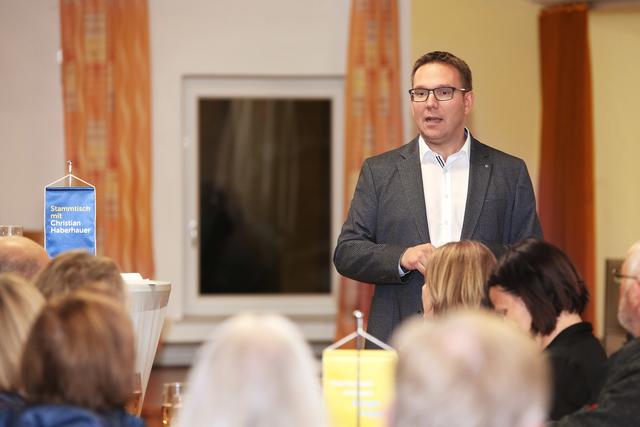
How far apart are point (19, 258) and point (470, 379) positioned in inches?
58.5

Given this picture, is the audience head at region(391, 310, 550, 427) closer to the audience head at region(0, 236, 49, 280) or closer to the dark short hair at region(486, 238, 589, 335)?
the dark short hair at region(486, 238, 589, 335)

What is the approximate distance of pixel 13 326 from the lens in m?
1.79

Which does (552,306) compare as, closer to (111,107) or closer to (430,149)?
(430,149)

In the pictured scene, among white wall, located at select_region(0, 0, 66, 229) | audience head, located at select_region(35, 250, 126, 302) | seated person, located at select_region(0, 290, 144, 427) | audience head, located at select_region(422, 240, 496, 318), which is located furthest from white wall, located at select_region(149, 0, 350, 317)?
seated person, located at select_region(0, 290, 144, 427)

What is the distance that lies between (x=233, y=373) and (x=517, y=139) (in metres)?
5.69

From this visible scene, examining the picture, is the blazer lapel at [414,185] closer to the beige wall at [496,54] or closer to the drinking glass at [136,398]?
the drinking glass at [136,398]

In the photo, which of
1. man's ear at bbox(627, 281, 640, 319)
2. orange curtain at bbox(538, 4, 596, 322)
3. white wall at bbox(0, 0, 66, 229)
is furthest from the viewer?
white wall at bbox(0, 0, 66, 229)

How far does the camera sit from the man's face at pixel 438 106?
10.1 ft

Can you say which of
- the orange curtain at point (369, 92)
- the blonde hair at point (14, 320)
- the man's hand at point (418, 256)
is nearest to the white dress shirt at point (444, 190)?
the man's hand at point (418, 256)

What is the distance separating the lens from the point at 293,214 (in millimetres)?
7695

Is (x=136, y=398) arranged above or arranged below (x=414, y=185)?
below

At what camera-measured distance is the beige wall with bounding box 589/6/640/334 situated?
6691mm

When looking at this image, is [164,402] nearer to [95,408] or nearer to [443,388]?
[95,408]

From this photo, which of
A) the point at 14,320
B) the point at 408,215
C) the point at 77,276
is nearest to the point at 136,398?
the point at 77,276
